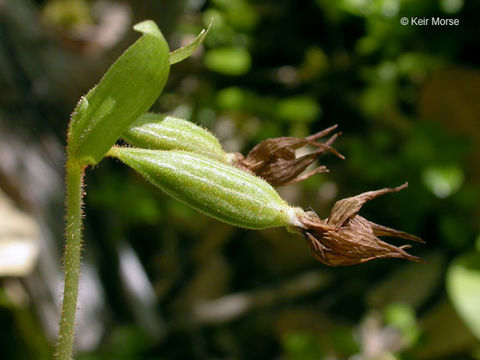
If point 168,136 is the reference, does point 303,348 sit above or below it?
below

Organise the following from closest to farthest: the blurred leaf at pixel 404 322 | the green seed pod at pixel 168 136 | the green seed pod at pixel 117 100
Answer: the green seed pod at pixel 117 100, the green seed pod at pixel 168 136, the blurred leaf at pixel 404 322

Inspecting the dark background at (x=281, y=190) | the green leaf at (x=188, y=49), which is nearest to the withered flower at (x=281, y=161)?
the green leaf at (x=188, y=49)

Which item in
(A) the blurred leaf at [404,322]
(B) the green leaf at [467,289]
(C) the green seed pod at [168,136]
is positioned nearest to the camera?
(C) the green seed pod at [168,136]

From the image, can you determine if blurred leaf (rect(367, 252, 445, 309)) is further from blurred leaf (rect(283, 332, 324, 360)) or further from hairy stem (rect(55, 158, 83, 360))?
hairy stem (rect(55, 158, 83, 360))

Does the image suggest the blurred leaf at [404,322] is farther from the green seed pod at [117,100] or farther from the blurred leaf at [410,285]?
the green seed pod at [117,100]

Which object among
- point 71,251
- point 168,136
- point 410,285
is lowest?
point 410,285

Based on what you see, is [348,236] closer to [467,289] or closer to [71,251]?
[71,251]

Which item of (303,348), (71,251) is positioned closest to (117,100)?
(71,251)
